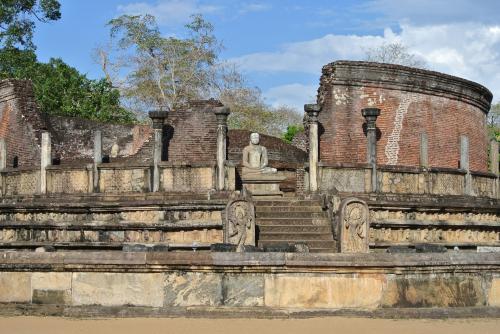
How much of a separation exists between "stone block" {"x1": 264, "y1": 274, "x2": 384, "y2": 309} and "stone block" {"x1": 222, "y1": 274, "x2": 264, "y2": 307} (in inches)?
3.1

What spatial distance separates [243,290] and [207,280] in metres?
0.41

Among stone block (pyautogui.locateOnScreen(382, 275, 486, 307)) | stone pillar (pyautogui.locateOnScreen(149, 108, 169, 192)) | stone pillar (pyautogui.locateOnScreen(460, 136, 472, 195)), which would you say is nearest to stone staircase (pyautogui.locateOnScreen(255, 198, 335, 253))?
stone pillar (pyautogui.locateOnScreen(149, 108, 169, 192))

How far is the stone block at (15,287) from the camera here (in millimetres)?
8492

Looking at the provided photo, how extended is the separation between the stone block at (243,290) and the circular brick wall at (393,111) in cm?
1254

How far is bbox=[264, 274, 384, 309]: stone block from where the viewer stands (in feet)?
27.3

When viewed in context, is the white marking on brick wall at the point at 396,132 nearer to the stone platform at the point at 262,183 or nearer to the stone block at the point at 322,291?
the stone platform at the point at 262,183

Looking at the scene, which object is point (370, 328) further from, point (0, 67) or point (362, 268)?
point (0, 67)

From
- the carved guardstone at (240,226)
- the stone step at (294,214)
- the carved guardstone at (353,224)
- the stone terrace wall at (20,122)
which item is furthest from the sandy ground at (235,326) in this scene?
the stone terrace wall at (20,122)

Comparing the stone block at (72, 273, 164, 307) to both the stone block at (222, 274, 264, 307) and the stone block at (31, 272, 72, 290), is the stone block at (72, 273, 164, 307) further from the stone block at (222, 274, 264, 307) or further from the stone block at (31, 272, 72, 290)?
the stone block at (222, 274, 264, 307)

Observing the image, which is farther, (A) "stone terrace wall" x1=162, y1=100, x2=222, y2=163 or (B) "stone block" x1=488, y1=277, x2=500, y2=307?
(A) "stone terrace wall" x1=162, y1=100, x2=222, y2=163

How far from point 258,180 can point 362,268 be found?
9.54m

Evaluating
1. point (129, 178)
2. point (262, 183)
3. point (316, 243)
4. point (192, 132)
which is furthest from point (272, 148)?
point (316, 243)

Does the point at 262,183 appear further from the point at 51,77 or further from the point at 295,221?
the point at 51,77

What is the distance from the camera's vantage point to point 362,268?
8430 millimetres
